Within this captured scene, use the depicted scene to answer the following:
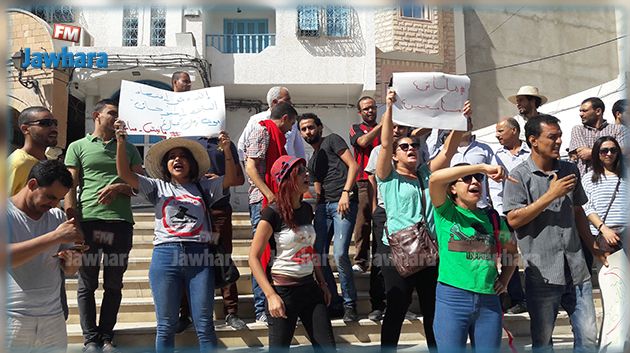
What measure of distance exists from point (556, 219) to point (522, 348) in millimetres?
1237

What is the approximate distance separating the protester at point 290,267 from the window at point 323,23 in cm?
1128

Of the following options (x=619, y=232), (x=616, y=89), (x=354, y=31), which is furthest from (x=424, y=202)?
(x=354, y=31)

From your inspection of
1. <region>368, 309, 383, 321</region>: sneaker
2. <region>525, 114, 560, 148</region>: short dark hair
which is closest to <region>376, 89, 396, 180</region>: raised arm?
<region>525, 114, 560, 148</region>: short dark hair

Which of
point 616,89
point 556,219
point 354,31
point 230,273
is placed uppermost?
point 354,31

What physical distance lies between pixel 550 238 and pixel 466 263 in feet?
2.40

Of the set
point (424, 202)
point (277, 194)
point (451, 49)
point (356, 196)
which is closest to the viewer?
point (277, 194)

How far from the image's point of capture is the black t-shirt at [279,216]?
3.85 m

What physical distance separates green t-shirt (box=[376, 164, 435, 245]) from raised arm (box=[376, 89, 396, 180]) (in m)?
0.08

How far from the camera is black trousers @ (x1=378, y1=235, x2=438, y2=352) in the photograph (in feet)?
14.0

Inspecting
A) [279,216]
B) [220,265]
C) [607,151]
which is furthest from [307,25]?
[279,216]

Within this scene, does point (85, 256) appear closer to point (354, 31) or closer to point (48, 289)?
point (48, 289)

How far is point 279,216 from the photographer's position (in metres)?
3.88

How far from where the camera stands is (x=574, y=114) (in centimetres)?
1127

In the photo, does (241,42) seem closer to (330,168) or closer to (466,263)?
(330,168)
